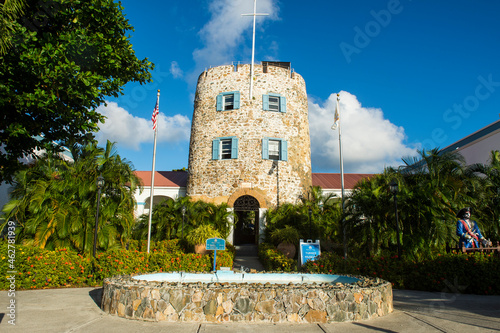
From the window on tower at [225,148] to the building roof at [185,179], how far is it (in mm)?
4011

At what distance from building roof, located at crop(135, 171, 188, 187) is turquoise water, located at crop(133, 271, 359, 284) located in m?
13.1

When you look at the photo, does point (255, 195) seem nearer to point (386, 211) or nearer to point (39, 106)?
point (386, 211)

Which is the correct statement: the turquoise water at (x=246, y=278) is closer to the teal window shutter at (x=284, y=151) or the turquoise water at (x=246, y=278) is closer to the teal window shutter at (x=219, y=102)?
the teal window shutter at (x=284, y=151)

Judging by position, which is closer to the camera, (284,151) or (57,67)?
(57,67)

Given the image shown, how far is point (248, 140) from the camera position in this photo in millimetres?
19062

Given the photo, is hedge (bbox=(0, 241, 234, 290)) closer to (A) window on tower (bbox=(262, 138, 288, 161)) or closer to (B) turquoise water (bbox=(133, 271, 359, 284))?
(B) turquoise water (bbox=(133, 271, 359, 284))

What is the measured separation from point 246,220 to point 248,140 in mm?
12670

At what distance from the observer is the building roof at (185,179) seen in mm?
22017

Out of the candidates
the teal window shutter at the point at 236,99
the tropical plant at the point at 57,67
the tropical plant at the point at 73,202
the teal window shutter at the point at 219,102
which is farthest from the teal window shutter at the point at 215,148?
the tropical plant at the point at 57,67

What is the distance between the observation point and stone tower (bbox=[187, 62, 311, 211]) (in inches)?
739

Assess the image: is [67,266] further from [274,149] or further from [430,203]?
[274,149]

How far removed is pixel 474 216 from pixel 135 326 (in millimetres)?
12926

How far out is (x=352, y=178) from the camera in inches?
1003

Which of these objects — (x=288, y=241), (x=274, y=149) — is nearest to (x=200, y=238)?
(x=288, y=241)
